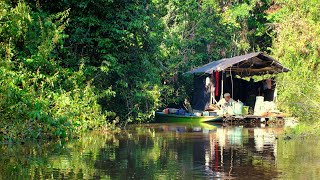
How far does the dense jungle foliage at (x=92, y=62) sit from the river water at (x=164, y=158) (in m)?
0.97

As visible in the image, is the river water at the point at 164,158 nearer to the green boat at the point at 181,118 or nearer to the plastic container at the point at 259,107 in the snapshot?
the green boat at the point at 181,118

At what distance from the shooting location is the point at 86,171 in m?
9.56

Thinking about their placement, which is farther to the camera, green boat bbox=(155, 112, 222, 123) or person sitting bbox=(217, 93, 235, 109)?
person sitting bbox=(217, 93, 235, 109)

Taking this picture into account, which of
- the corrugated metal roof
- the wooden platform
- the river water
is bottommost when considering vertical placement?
the river water

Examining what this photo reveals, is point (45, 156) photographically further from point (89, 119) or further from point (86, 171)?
point (89, 119)

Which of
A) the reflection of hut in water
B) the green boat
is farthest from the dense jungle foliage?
the green boat

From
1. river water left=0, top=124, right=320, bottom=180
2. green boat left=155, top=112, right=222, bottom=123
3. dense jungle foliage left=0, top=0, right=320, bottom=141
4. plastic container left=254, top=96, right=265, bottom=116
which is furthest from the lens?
plastic container left=254, top=96, right=265, bottom=116

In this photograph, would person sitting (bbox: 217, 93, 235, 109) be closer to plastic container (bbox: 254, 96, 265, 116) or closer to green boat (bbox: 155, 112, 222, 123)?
plastic container (bbox: 254, 96, 265, 116)

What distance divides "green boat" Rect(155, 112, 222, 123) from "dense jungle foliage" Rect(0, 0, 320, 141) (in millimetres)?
2035

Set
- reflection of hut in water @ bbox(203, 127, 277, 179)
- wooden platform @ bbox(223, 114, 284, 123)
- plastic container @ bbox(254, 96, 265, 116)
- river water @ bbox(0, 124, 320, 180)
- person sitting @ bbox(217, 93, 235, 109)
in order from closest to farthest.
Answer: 1. river water @ bbox(0, 124, 320, 180)
2. reflection of hut in water @ bbox(203, 127, 277, 179)
3. wooden platform @ bbox(223, 114, 284, 123)
4. plastic container @ bbox(254, 96, 265, 116)
5. person sitting @ bbox(217, 93, 235, 109)

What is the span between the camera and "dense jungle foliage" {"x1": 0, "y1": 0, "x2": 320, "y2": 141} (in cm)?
1471

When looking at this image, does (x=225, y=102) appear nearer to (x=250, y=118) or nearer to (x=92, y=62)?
(x=250, y=118)

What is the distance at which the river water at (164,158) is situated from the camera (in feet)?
30.7

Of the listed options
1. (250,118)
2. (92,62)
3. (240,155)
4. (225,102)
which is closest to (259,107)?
(250,118)
